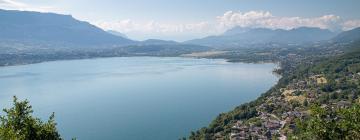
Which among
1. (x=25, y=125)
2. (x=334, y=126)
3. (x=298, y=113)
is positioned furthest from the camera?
(x=298, y=113)

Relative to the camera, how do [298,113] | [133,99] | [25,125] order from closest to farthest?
[25,125] → [298,113] → [133,99]

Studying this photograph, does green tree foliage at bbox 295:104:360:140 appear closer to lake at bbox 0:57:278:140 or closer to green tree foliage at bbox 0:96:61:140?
green tree foliage at bbox 0:96:61:140

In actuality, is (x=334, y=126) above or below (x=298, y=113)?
above

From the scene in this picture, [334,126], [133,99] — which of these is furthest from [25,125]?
[133,99]

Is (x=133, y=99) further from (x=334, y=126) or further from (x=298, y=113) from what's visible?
(x=334, y=126)

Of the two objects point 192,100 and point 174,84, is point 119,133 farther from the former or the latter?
point 174,84

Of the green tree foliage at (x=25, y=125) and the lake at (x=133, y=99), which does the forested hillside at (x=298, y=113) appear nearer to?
the lake at (x=133, y=99)

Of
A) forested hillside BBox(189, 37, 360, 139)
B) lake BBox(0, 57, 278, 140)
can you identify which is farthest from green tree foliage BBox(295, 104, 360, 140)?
lake BBox(0, 57, 278, 140)

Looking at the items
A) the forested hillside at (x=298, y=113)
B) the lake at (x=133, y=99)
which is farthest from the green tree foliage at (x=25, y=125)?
the lake at (x=133, y=99)

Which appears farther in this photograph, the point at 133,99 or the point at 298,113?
the point at 133,99
